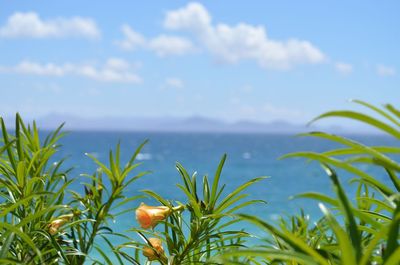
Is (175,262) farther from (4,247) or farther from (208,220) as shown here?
(4,247)

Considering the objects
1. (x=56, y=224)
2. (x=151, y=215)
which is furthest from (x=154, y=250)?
(x=56, y=224)

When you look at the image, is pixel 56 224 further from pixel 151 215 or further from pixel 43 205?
pixel 151 215

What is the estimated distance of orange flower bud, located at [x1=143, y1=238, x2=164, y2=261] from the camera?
0.95m

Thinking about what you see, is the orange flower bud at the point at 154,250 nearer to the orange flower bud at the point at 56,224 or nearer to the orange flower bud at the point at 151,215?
the orange flower bud at the point at 151,215

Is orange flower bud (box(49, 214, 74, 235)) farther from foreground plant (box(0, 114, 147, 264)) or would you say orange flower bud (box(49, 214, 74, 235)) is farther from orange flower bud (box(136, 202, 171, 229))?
orange flower bud (box(136, 202, 171, 229))

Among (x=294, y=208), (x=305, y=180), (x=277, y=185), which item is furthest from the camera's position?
(x=305, y=180)

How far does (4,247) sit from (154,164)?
36896mm

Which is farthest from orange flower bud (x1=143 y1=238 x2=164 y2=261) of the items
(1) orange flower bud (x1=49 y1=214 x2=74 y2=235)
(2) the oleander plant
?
(1) orange flower bud (x1=49 y1=214 x2=74 y2=235)

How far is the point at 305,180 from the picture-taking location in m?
29.7

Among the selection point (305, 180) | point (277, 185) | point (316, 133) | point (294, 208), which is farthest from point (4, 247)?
point (305, 180)

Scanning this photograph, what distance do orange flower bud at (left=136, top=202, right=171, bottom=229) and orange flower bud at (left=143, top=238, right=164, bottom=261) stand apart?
39mm

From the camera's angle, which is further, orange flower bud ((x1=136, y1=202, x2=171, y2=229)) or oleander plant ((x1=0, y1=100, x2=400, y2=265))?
orange flower bud ((x1=136, y1=202, x2=171, y2=229))

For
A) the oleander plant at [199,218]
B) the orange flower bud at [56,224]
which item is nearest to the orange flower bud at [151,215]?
the oleander plant at [199,218]

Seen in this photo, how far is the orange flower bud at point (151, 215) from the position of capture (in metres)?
0.92
